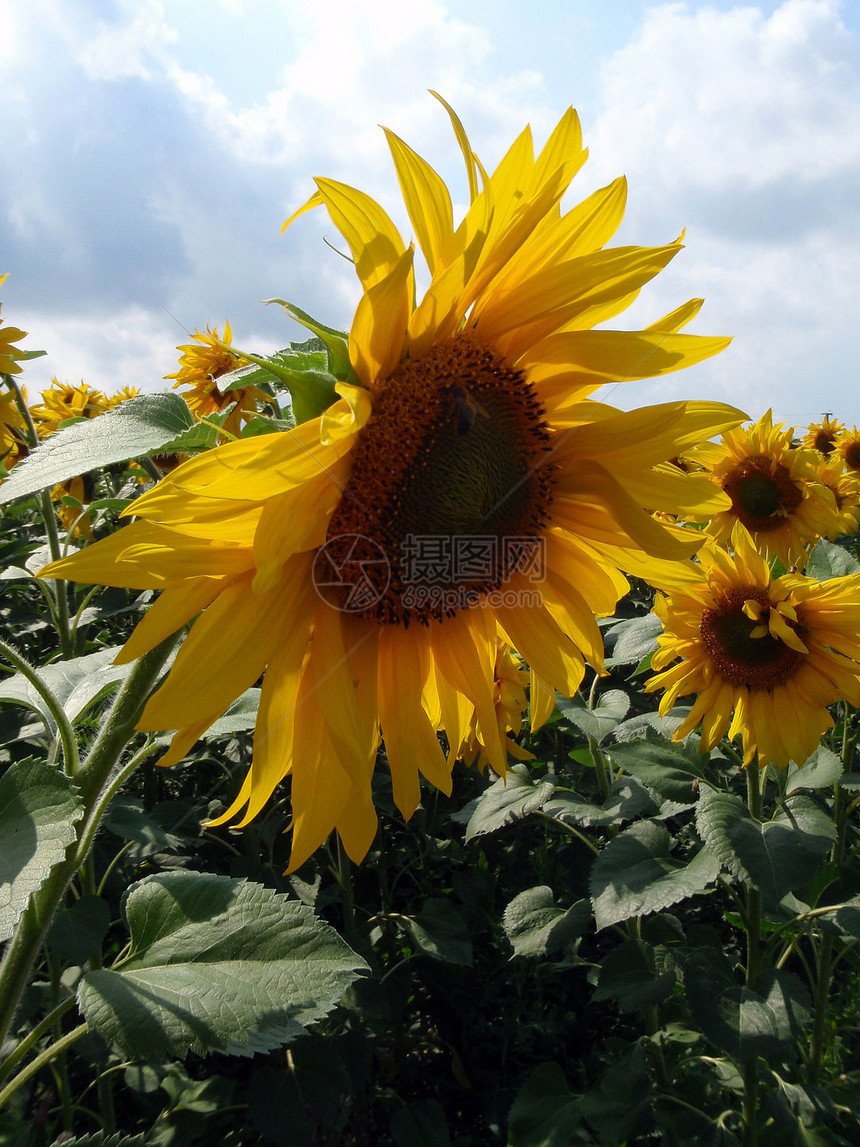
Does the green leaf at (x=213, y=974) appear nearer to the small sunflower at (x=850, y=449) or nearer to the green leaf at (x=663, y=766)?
the green leaf at (x=663, y=766)

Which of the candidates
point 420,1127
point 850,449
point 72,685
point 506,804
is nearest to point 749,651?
point 506,804

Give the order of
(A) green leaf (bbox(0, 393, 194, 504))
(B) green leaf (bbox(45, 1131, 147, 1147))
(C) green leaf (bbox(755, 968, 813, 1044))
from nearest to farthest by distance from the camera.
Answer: (A) green leaf (bbox(0, 393, 194, 504))
(B) green leaf (bbox(45, 1131, 147, 1147))
(C) green leaf (bbox(755, 968, 813, 1044))

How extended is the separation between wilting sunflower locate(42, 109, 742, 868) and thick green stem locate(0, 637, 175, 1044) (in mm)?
98

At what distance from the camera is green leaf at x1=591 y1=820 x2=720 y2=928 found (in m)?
1.74

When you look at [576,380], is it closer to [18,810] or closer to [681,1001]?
[18,810]

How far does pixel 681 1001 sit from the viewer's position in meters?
2.39

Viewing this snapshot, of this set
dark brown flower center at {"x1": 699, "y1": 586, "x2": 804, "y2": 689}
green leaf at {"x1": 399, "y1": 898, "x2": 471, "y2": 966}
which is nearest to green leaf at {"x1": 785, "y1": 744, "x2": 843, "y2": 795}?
dark brown flower center at {"x1": 699, "y1": 586, "x2": 804, "y2": 689}

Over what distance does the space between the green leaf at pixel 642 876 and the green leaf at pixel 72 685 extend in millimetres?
1231

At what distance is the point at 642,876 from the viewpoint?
6.11 ft

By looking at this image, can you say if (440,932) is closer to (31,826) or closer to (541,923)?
(541,923)

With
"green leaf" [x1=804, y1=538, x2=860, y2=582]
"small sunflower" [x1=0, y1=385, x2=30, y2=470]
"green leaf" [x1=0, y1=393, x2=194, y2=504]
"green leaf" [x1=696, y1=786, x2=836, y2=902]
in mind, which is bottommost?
"green leaf" [x1=696, y1=786, x2=836, y2=902]

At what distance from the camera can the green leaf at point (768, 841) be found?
166 centimetres

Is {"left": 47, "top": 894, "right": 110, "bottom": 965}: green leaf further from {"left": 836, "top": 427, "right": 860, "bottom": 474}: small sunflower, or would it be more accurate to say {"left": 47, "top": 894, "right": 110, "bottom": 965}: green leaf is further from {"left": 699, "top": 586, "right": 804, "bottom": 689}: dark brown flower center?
{"left": 836, "top": 427, "right": 860, "bottom": 474}: small sunflower

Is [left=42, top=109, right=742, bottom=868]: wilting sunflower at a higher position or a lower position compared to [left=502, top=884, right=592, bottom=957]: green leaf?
higher
